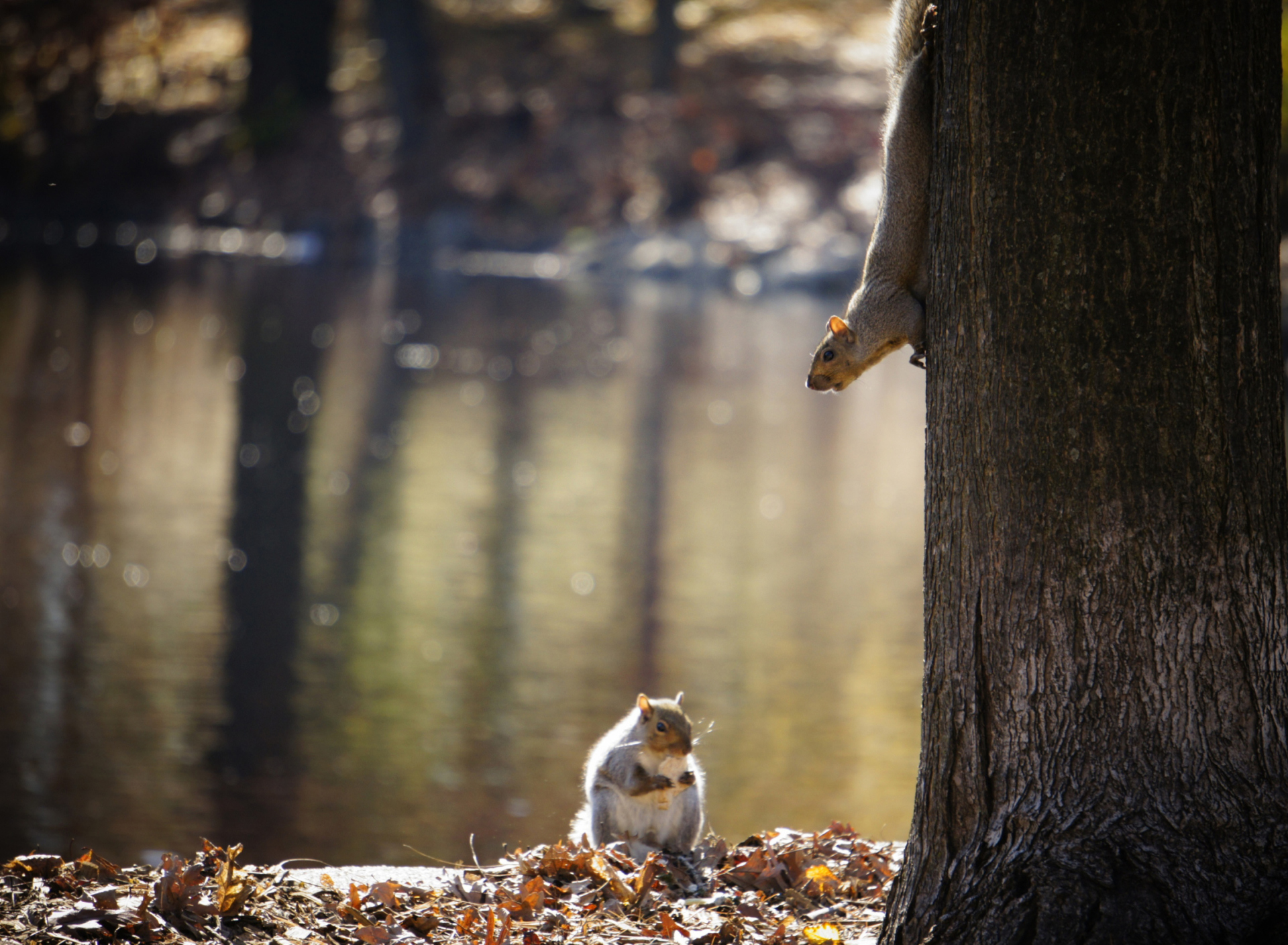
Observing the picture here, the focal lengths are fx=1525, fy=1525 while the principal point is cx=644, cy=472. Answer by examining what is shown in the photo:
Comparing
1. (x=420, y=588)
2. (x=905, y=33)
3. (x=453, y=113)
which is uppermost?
(x=453, y=113)

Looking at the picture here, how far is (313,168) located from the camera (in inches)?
1198

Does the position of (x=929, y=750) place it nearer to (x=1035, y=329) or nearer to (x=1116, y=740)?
(x=1116, y=740)

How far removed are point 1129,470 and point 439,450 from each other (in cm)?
1037

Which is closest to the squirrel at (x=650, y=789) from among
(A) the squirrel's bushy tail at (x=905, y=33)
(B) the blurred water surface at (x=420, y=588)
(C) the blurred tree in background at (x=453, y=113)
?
(A) the squirrel's bushy tail at (x=905, y=33)

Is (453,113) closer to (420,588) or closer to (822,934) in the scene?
(420,588)

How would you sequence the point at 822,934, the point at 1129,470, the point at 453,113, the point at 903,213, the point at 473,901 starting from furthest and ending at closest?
the point at 453,113 < the point at 473,901 < the point at 822,934 < the point at 903,213 < the point at 1129,470

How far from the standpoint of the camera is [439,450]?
12836mm

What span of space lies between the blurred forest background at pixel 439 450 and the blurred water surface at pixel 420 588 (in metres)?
0.03

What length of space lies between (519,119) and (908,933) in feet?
96.6

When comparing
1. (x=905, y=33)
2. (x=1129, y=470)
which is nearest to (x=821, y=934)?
(x=1129, y=470)

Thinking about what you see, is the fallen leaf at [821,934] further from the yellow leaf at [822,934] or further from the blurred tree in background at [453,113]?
the blurred tree in background at [453,113]

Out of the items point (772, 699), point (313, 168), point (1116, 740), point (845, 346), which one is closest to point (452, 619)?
point (772, 699)

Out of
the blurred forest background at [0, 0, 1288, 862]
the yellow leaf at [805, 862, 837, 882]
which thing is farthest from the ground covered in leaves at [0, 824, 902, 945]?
the blurred forest background at [0, 0, 1288, 862]

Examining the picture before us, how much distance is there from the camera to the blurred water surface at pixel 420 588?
6.72m
